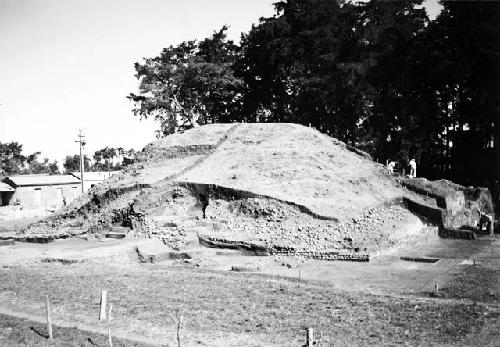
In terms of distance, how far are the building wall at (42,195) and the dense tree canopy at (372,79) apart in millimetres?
11766

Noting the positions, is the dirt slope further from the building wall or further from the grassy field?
the building wall


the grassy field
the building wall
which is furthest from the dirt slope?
the building wall

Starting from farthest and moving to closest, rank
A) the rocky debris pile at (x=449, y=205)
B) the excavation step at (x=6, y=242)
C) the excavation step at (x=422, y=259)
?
the rocky debris pile at (x=449, y=205)
the excavation step at (x=6, y=242)
the excavation step at (x=422, y=259)

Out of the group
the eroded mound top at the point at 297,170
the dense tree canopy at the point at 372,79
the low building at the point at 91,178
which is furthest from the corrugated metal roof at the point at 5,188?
the eroded mound top at the point at 297,170

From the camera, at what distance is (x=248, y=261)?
13.6 meters

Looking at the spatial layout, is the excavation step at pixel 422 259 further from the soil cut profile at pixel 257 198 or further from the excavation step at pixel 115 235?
the excavation step at pixel 115 235

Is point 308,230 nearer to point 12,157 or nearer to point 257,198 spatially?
point 257,198

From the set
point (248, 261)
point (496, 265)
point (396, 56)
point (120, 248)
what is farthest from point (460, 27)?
point (120, 248)

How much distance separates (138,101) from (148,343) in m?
34.1

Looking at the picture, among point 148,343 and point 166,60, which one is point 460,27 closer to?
point 166,60

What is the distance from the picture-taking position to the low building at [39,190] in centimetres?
3925

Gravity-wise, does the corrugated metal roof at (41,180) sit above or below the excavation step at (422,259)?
above

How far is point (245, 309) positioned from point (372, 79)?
85.6ft

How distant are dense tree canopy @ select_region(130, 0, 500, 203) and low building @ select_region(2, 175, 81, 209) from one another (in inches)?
457
